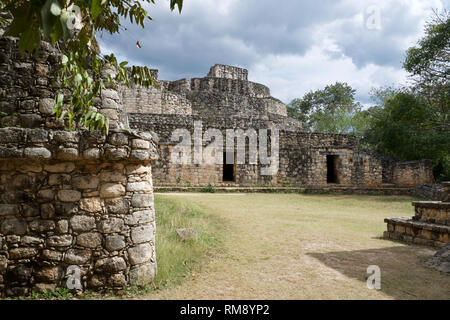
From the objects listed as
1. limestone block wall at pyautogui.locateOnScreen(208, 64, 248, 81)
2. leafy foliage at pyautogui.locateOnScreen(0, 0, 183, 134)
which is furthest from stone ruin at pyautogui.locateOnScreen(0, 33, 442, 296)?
limestone block wall at pyautogui.locateOnScreen(208, 64, 248, 81)

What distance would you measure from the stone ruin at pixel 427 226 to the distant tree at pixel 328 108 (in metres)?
28.9

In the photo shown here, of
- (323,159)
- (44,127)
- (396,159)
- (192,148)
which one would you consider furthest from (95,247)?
(396,159)

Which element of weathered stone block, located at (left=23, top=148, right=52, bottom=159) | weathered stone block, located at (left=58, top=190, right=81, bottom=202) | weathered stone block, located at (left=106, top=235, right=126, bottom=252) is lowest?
weathered stone block, located at (left=106, top=235, right=126, bottom=252)

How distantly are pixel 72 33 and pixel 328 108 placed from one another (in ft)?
128

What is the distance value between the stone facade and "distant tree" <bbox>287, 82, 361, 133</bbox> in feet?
109

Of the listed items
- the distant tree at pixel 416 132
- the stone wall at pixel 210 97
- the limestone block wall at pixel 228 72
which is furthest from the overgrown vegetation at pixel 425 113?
the limestone block wall at pixel 228 72

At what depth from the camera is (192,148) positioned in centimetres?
1350

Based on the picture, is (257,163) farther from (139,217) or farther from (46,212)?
(46,212)

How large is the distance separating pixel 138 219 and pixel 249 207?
Answer: 6.01 metres

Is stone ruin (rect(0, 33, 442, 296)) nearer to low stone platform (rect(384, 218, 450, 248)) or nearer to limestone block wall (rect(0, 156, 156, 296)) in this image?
limestone block wall (rect(0, 156, 156, 296))

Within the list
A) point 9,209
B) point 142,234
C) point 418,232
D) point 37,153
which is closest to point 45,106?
point 37,153

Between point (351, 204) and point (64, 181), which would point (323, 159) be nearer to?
point (351, 204)

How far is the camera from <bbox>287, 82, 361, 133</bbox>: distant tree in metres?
33.4

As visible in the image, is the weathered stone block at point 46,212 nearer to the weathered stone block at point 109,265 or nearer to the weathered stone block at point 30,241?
the weathered stone block at point 30,241
